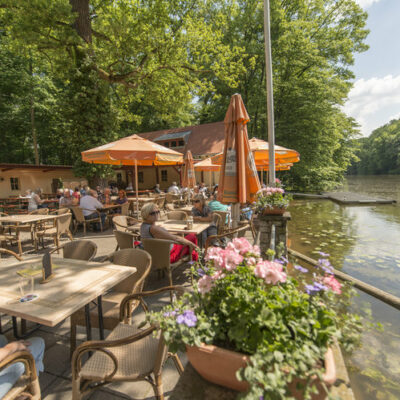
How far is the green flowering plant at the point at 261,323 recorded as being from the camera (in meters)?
0.82

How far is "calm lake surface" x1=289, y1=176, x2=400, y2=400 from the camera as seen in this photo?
2172 millimetres

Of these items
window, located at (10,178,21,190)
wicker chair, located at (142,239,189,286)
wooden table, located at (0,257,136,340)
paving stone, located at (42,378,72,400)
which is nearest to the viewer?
wooden table, located at (0,257,136,340)

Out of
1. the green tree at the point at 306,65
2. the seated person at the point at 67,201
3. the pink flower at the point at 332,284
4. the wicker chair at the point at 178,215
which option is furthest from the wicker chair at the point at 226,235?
the green tree at the point at 306,65

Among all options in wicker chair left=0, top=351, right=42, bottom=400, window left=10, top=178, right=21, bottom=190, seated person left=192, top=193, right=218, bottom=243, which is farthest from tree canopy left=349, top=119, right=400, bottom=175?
wicker chair left=0, top=351, right=42, bottom=400

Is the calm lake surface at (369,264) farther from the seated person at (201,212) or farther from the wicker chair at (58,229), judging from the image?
the wicker chair at (58,229)

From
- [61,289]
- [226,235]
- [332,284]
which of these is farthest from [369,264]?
[61,289]

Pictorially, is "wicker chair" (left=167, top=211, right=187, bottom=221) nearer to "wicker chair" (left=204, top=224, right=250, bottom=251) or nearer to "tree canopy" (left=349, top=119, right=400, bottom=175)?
"wicker chair" (left=204, top=224, right=250, bottom=251)

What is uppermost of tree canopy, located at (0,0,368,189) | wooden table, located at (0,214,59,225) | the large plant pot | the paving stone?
tree canopy, located at (0,0,368,189)

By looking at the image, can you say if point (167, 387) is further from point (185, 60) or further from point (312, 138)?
point (312, 138)

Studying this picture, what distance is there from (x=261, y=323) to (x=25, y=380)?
157 cm

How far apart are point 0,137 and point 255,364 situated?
2891 centimetres

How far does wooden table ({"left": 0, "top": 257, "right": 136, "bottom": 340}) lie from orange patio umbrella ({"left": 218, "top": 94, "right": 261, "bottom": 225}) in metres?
2.07

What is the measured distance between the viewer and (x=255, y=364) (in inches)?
32.4

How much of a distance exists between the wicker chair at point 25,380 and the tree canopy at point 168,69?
9.03 m
